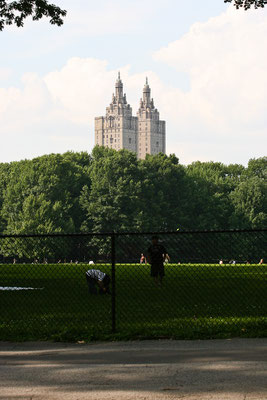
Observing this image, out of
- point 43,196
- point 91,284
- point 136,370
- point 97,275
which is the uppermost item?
point 43,196

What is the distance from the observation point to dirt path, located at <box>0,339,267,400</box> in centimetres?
776

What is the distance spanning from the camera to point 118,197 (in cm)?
9219

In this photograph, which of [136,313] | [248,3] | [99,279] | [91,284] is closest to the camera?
[136,313]

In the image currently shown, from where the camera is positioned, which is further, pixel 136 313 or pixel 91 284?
pixel 91 284

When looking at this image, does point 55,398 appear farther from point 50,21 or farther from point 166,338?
point 50,21

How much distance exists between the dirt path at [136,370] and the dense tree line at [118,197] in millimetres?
74651

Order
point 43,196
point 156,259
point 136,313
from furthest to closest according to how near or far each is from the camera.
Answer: point 43,196, point 156,259, point 136,313

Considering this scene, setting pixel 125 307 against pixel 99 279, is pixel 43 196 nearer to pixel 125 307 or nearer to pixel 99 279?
pixel 99 279

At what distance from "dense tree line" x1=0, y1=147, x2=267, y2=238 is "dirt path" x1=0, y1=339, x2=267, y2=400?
7465 centimetres

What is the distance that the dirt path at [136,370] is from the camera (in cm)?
776

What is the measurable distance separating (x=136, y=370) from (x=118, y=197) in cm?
8340

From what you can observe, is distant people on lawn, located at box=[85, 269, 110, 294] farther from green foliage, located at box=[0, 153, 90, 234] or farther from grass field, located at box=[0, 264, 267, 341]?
green foliage, located at box=[0, 153, 90, 234]

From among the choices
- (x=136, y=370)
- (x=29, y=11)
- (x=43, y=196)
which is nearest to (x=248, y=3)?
(x=29, y=11)

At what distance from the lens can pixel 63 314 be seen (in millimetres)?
15234
